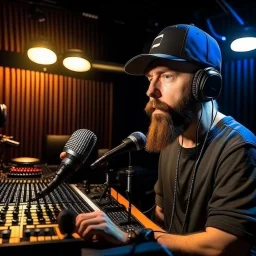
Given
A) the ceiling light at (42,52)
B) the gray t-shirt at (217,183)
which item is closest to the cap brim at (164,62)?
the gray t-shirt at (217,183)

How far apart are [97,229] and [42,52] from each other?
9.47 feet

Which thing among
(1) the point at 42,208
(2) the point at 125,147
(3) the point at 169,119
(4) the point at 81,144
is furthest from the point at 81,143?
(3) the point at 169,119

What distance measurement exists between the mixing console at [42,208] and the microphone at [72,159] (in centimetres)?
9

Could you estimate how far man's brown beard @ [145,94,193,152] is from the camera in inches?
55.3

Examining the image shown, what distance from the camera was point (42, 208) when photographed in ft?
A: 4.13

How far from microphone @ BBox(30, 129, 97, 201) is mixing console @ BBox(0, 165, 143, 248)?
9 cm

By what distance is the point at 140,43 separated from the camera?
18.8ft

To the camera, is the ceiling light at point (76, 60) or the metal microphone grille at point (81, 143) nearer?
the metal microphone grille at point (81, 143)

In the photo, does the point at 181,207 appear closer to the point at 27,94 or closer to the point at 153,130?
the point at 153,130

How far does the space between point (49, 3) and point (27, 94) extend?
1.66 metres

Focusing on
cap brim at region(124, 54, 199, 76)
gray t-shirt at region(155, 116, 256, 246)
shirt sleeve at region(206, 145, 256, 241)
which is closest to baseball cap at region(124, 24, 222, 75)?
→ cap brim at region(124, 54, 199, 76)

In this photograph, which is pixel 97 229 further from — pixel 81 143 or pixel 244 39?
pixel 244 39

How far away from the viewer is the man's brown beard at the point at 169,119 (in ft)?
4.61

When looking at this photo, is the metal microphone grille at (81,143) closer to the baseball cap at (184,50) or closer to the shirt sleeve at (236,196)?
the baseball cap at (184,50)
